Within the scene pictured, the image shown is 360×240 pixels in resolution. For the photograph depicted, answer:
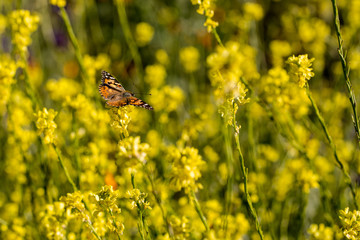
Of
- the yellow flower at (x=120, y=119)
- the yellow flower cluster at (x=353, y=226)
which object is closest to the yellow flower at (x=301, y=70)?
the yellow flower cluster at (x=353, y=226)

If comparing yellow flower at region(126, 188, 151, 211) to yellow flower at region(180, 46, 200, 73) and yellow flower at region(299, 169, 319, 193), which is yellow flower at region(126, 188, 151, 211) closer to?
yellow flower at region(299, 169, 319, 193)

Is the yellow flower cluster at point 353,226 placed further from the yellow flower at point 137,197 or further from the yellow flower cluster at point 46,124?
the yellow flower cluster at point 46,124

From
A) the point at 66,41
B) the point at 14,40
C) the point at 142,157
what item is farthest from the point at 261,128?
the point at 66,41

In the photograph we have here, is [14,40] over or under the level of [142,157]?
over

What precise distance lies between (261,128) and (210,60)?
200 centimetres

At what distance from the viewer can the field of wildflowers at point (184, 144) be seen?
1.52 m

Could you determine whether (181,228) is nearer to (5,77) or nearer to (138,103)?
(138,103)

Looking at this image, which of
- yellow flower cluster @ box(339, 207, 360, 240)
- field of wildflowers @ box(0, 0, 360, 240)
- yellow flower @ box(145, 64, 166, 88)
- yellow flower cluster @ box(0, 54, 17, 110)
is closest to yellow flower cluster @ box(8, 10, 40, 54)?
field of wildflowers @ box(0, 0, 360, 240)

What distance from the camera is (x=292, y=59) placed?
1.66 metres

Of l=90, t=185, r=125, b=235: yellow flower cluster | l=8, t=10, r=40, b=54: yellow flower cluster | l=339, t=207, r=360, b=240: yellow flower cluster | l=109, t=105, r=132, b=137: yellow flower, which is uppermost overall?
l=8, t=10, r=40, b=54: yellow flower cluster

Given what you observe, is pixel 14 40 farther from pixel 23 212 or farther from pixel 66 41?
pixel 66 41

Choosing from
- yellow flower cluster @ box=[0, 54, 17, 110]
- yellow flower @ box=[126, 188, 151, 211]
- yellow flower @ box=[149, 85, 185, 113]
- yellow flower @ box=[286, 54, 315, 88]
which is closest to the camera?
yellow flower @ box=[126, 188, 151, 211]

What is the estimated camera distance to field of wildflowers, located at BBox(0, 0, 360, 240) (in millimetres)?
1516

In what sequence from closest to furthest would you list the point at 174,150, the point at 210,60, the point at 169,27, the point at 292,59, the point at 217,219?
the point at 174,150
the point at 210,60
the point at 292,59
the point at 217,219
the point at 169,27
